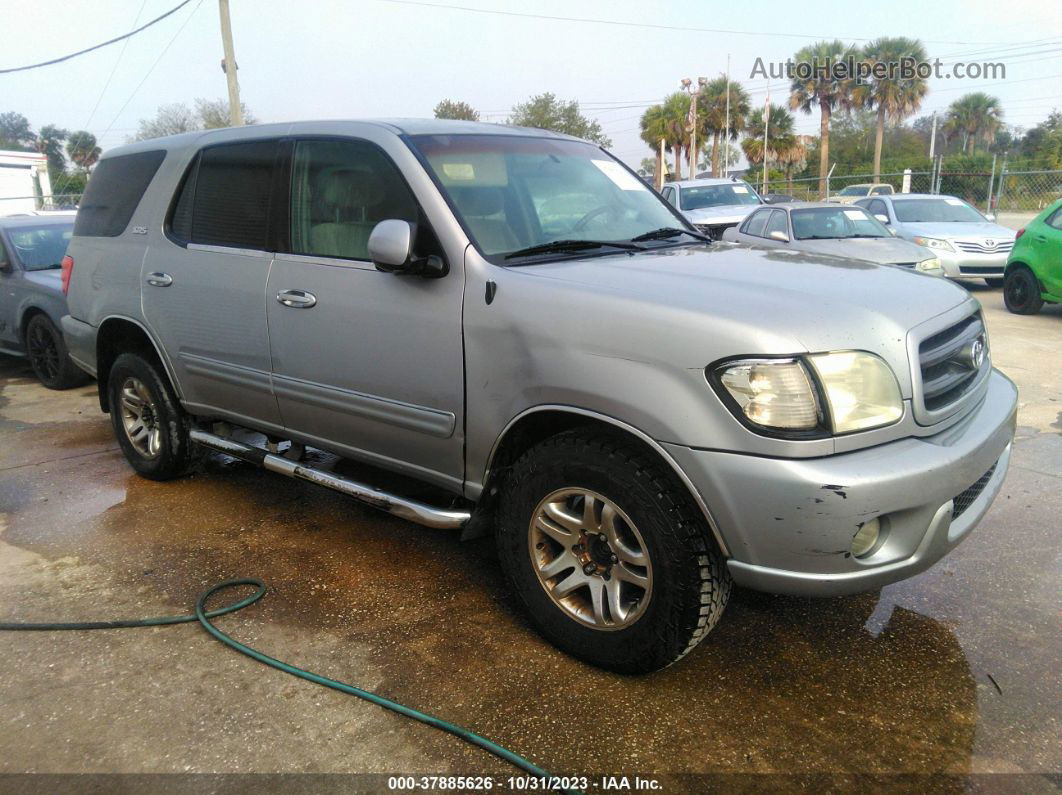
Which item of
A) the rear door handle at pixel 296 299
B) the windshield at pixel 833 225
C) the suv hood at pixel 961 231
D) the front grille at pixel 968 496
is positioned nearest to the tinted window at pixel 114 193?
the rear door handle at pixel 296 299

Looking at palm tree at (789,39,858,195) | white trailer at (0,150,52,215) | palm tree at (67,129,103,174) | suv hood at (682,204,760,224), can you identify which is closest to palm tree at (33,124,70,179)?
palm tree at (67,129,103,174)

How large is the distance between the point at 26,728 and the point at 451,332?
6.07ft

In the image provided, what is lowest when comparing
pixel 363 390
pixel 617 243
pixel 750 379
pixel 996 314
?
pixel 996 314

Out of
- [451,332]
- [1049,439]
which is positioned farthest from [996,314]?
[451,332]

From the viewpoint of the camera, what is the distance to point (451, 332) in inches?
119

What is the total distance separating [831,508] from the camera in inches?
90.1

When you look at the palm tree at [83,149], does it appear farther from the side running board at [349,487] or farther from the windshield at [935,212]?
the side running board at [349,487]

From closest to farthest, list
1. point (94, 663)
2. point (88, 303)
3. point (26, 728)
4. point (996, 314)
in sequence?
point (26, 728)
point (94, 663)
point (88, 303)
point (996, 314)

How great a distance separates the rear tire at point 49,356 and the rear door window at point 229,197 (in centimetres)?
415

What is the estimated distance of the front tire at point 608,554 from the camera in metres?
2.54

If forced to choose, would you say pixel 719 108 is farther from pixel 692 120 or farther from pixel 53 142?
pixel 53 142

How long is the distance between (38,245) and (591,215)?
7.01m

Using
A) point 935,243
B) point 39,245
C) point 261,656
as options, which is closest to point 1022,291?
point 935,243

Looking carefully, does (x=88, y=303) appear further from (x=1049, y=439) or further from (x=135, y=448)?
(x=1049, y=439)
